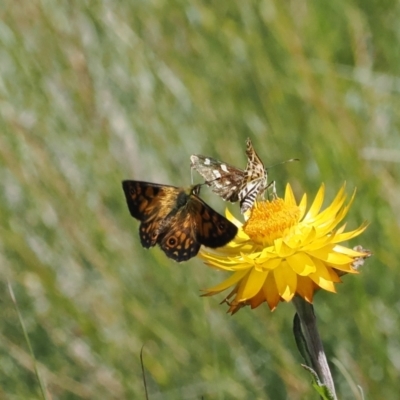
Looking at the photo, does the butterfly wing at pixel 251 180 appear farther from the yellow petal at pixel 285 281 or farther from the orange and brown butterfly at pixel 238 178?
the yellow petal at pixel 285 281

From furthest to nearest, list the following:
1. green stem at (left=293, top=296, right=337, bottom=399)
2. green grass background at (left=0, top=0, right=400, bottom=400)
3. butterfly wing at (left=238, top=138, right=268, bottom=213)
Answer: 1. green grass background at (left=0, top=0, right=400, bottom=400)
2. butterfly wing at (left=238, top=138, right=268, bottom=213)
3. green stem at (left=293, top=296, right=337, bottom=399)

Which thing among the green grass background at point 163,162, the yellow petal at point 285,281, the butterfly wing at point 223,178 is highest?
the butterfly wing at point 223,178

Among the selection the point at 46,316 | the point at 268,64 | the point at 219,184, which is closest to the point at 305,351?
the point at 219,184

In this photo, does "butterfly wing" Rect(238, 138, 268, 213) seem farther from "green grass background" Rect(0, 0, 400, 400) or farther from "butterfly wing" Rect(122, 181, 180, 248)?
"green grass background" Rect(0, 0, 400, 400)

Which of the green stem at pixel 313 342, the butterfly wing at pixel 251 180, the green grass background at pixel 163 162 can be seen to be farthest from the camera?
the green grass background at pixel 163 162

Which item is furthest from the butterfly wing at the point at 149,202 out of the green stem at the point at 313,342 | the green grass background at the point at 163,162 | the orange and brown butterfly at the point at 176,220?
the green grass background at the point at 163,162

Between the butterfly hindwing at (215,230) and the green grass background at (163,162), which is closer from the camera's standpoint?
the butterfly hindwing at (215,230)

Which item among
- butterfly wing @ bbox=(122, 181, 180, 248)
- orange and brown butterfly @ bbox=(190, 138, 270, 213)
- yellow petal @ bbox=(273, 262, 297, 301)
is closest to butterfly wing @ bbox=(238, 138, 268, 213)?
orange and brown butterfly @ bbox=(190, 138, 270, 213)
